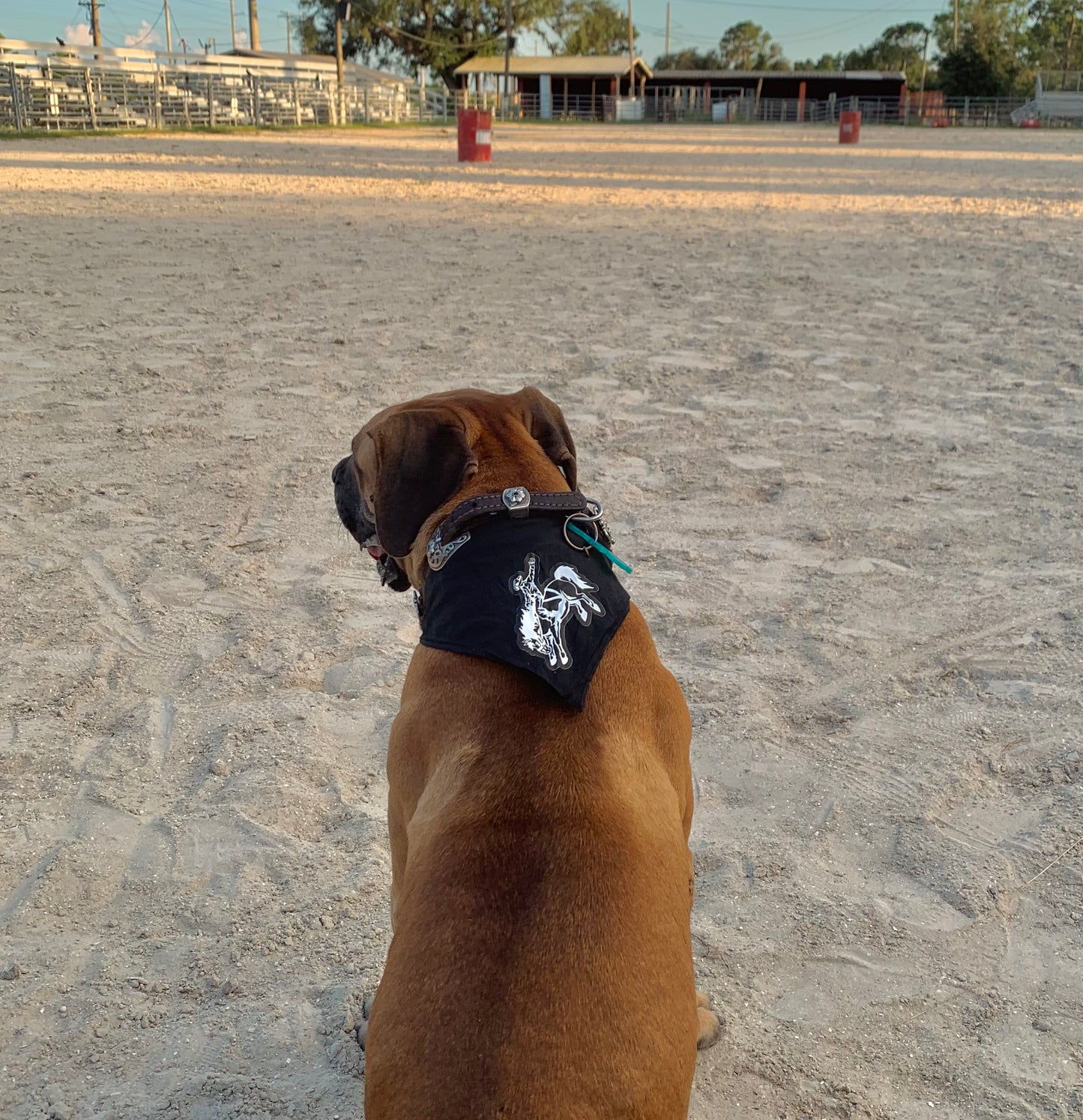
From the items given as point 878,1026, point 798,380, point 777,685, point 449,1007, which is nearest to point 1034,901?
point 878,1026

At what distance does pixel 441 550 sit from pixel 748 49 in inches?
5983

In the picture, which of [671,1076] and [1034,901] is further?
[1034,901]

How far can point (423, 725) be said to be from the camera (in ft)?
8.19

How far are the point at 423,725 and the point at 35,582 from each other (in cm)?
319

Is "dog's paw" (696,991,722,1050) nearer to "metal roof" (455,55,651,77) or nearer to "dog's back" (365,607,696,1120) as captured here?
"dog's back" (365,607,696,1120)

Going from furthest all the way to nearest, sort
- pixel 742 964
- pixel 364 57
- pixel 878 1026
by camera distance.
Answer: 1. pixel 364 57
2. pixel 742 964
3. pixel 878 1026

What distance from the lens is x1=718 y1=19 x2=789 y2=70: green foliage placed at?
447 feet

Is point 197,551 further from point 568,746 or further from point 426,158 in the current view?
point 426,158


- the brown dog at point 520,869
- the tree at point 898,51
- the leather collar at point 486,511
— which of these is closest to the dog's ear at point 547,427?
the brown dog at point 520,869

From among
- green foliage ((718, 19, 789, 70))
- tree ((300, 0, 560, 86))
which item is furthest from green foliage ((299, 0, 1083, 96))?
green foliage ((718, 19, 789, 70))

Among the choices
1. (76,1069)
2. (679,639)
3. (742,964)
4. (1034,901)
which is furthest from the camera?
(679,639)

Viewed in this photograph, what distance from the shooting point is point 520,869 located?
→ 2.07m

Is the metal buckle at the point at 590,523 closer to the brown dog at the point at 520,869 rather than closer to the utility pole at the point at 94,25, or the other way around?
the brown dog at the point at 520,869

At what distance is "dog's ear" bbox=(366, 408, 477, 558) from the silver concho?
119 mm
